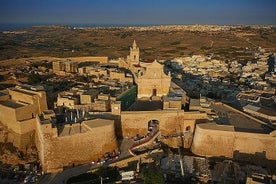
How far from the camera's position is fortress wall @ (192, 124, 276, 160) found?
17.1m

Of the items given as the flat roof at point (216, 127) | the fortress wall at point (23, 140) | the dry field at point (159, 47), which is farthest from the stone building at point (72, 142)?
the dry field at point (159, 47)

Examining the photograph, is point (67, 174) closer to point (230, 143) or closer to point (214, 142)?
point (214, 142)

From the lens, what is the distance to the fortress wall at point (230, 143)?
672 inches

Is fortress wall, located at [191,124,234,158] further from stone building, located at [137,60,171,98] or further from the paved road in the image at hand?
stone building, located at [137,60,171,98]

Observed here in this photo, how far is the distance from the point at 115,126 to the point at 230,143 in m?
7.42

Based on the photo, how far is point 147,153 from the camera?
56.5ft

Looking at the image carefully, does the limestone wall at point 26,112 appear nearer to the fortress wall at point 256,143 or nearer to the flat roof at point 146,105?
→ the flat roof at point 146,105

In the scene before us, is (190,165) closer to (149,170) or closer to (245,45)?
(149,170)

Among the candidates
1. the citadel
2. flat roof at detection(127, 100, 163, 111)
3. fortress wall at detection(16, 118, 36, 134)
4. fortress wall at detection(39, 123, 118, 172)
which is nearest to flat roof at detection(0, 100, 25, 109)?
the citadel

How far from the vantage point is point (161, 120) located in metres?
19.4

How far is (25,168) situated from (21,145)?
1696mm

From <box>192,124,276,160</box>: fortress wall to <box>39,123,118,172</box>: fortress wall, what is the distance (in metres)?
5.55

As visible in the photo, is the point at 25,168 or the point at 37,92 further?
the point at 37,92

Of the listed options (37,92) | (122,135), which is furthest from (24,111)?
(122,135)
